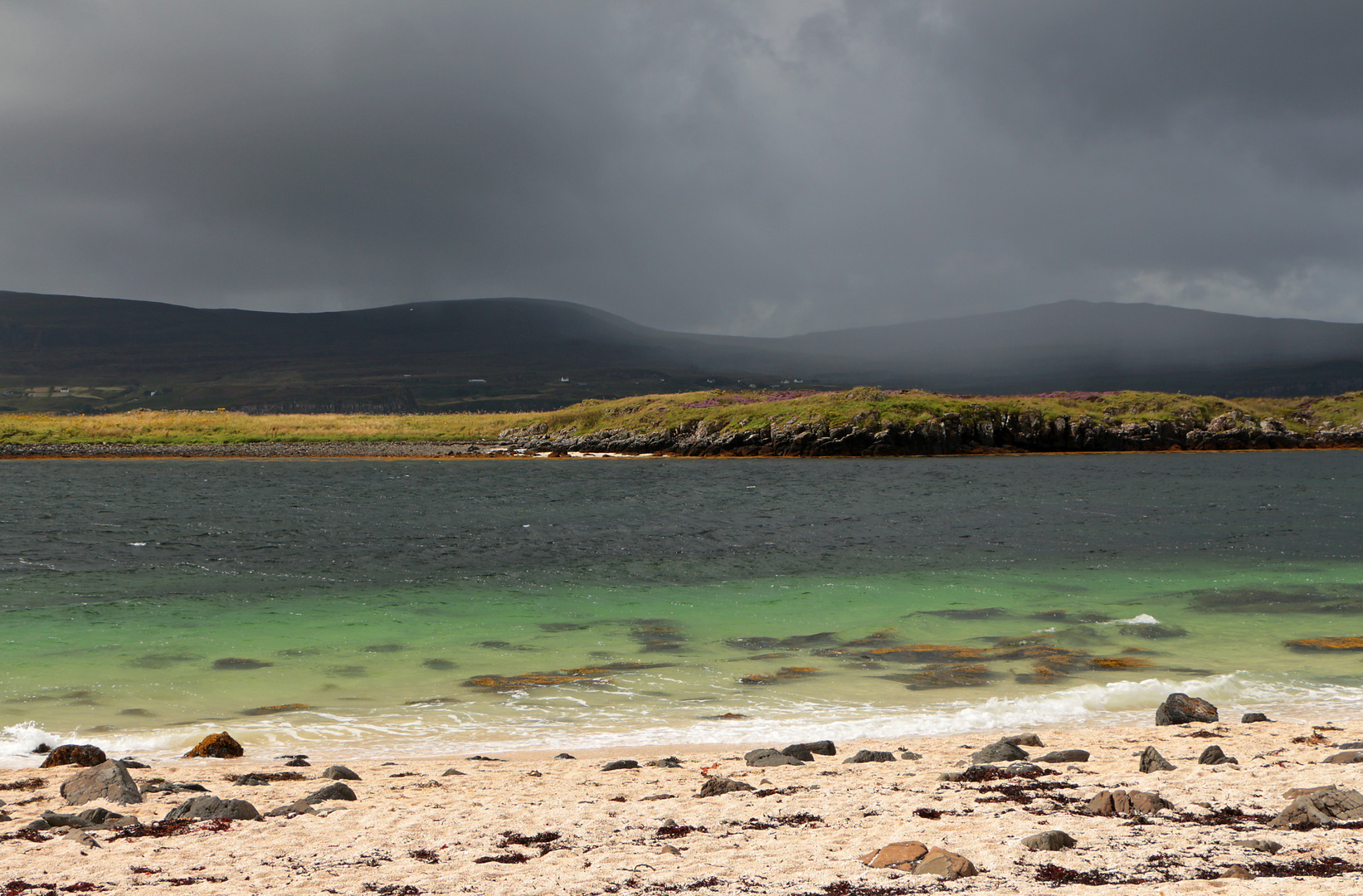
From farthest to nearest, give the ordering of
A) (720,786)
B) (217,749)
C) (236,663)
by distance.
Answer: (236,663)
(217,749)
(720,786)

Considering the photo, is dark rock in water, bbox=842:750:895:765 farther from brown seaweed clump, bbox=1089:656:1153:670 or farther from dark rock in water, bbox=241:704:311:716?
dark rock in water, bbox=241:704:311:716

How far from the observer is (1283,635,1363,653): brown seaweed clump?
20.1m

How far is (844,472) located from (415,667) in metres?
65.1

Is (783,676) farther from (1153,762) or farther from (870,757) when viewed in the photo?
(1153,762)

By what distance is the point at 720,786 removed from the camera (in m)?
10.6

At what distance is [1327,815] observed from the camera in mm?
8664

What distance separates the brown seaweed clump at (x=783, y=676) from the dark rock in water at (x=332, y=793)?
8905 millimetres

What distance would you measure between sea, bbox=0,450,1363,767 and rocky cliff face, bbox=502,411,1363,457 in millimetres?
49880

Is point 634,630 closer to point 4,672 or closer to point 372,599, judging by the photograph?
point 372,599

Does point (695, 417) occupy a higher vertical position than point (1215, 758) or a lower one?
higher

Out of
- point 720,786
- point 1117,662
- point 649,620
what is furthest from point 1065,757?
Result: point 649,620

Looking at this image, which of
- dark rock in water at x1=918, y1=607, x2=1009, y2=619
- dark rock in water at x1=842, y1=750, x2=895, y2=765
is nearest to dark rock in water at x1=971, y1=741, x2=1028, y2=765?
dark rock in water at x1=842, y1=750, x2=895, y2=765

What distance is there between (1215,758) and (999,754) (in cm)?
269

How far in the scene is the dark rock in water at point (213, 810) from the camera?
9539 millimetres
